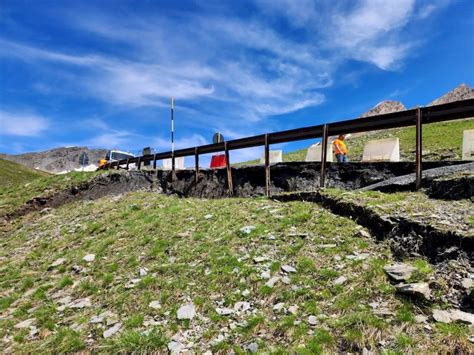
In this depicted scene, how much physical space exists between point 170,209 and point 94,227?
2729 mm

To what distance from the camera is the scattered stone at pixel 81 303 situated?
7418 mm

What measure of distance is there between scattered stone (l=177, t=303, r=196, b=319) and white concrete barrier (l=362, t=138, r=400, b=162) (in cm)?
1148

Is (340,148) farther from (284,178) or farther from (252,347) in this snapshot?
(252,347)

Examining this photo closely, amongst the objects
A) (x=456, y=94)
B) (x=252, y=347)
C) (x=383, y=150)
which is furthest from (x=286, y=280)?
(x=456, y=94)

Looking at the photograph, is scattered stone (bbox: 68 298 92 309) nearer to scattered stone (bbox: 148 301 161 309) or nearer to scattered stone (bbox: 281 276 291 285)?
scattered stone (bbox: 148 301 161 309)

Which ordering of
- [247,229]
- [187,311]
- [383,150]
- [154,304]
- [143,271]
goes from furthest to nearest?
[383,150] → [247,229] → [143,271] → [154,304] → [187,311]

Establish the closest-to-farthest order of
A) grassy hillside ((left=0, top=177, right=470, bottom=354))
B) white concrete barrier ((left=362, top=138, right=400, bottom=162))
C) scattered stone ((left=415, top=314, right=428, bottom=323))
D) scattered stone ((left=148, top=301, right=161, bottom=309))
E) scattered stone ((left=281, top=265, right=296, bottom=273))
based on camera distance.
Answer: scattered stone ((left=415, top=314, right=428, bottom=323))
grassy hillside ((left=0, top=177, right=470, bottom=354))
scattered stone ((left=148, top=301, right=161, bottom=309))
scattered stone ((left=281, top=265, right=296, bottom=273))
white concrete barrier ((left=362, top=138, right=400, bottom=162))

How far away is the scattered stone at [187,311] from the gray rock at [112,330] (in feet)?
3.65

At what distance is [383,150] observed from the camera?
15203 mm

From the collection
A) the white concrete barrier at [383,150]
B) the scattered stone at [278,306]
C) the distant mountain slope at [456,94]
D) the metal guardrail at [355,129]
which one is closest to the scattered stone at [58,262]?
the scattered stone at [278,306]

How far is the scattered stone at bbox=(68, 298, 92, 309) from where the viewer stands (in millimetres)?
7418

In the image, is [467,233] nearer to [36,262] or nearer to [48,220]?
[36,262]

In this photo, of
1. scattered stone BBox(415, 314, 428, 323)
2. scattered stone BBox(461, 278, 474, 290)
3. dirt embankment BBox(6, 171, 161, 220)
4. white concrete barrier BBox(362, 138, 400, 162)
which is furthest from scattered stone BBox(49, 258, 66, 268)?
white concrete barrier BBox(362, 138, 400, 162)

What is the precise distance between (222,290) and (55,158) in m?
130
